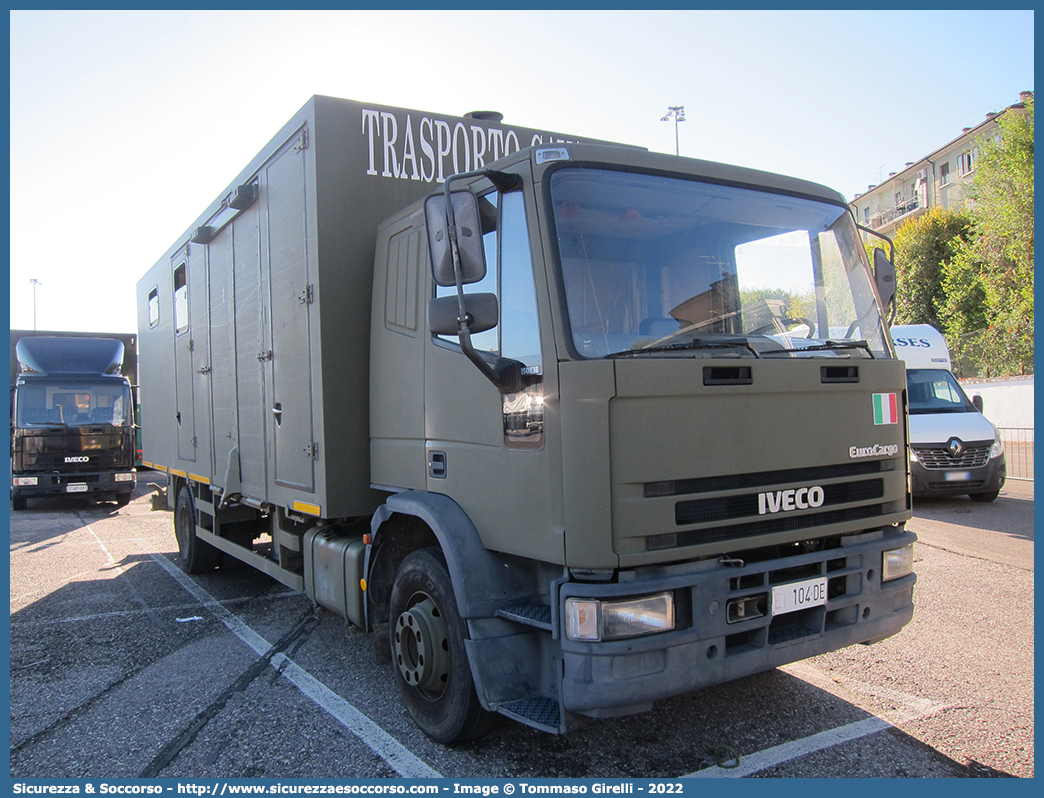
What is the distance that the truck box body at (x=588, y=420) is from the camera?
113 inches

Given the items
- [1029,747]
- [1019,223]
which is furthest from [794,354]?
[1019,223]

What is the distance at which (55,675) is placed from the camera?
→ 482 cm

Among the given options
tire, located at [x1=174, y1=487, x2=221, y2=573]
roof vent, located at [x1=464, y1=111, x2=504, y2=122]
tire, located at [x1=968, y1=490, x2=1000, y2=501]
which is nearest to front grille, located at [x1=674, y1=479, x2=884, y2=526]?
roof vent, located at [x1=464, y1=111, x2=504, y2=122]

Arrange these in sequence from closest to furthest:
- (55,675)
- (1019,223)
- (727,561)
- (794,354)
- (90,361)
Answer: (727,561) → (794,354) → (55,675) → (90,361) → (1019,223)

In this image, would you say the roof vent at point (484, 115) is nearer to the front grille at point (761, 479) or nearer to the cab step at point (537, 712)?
the front grille at point (761, 479)

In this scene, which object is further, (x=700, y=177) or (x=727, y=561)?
(x=700, y=177)

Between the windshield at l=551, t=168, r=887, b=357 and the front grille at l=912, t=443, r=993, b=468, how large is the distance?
25.5 ft

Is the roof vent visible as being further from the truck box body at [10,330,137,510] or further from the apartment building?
the apartment building

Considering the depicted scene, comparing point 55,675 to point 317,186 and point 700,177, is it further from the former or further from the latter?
point 700,177

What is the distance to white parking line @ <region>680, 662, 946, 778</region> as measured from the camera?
3.26 metres

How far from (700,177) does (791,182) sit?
62 cm

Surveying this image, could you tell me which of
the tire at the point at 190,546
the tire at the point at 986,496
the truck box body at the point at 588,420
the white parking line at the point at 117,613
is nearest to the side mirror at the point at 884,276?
the truck box body at the point at 588,420

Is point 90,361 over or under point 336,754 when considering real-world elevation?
over

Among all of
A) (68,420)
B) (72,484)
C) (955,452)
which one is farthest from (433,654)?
(68,420)
